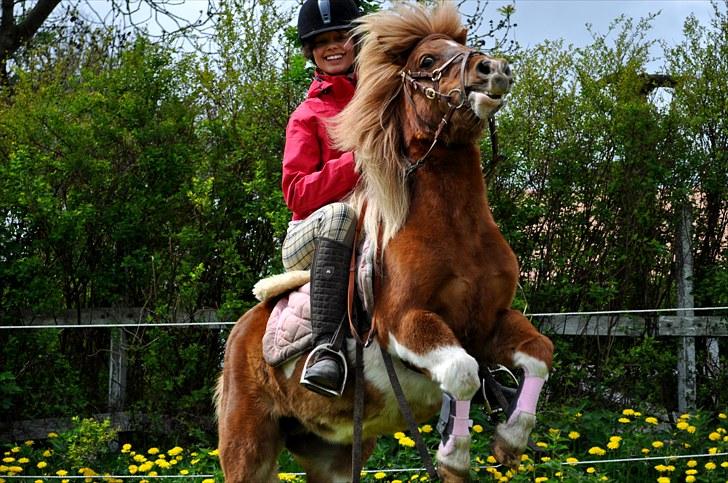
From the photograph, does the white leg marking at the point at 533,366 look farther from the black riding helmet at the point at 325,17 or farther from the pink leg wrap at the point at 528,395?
the black riding helmet at the point at 325,17

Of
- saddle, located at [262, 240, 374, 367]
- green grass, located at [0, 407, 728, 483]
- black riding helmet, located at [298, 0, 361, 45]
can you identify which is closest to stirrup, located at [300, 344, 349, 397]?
saddle, located at [262, 240, 374, 367]

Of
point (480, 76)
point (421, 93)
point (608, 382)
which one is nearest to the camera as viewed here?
point (480, 76)

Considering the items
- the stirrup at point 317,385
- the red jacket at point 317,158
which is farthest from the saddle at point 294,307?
the red jacket at point 317,158

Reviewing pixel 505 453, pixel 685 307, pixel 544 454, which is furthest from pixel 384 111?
pixel 685 307

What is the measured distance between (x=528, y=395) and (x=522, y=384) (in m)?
0.04

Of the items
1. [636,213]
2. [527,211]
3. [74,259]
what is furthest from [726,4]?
[74,259]

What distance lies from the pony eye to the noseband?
4 centimetres

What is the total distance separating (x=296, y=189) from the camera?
4047 millimetres

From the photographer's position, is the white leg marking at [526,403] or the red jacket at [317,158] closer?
the white leg marking at [526,403]

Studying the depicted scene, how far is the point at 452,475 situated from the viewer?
3389 millimetres

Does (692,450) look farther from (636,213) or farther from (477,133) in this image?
(477,133)

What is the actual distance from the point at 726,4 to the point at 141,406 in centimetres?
536

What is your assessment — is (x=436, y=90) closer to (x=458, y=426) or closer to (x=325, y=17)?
(x=325, y=17)

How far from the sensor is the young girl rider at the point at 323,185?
383 centimetres
